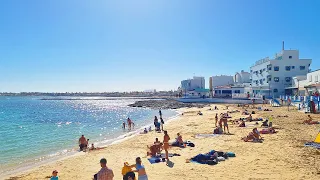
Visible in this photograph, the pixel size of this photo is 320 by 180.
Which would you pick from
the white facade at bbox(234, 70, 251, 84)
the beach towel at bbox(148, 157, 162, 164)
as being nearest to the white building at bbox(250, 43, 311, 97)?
the white facade at bbox(234, 70, 251, 84)

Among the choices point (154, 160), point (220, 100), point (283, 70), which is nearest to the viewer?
point (154, 160)

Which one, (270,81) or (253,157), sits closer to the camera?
(253,157)

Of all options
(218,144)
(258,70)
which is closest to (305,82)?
(258,70)

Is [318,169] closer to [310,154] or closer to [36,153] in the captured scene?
[310,154]

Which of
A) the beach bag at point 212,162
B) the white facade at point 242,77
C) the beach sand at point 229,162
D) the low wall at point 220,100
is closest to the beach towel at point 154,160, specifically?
the beach sand at point 229,162

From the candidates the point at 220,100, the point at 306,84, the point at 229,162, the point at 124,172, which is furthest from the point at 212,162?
the point at 220,100

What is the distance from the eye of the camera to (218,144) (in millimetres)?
16641

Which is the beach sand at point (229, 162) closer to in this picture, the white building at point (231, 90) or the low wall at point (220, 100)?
the low wall at point (220, 100)

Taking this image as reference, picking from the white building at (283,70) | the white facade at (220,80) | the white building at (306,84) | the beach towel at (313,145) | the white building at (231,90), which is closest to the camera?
the beach towel at (313,145)

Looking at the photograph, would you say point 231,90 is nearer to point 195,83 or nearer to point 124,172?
point 195,83

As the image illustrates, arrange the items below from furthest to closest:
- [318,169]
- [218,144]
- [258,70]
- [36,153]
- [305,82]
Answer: [258,70]
[305,82]
[36,153]
[218,144]
[318,169]

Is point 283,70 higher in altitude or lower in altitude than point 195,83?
higher

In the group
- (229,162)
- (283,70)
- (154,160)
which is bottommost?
(154,160)

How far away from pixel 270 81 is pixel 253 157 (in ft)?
163
